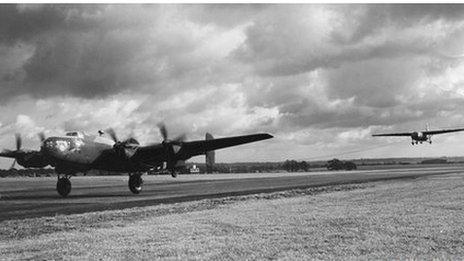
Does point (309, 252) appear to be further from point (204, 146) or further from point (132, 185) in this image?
point (132, 185)

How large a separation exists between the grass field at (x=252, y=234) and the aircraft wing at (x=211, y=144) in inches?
423

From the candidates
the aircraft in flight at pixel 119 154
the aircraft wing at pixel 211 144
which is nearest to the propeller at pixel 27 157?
the aircraft in flight at pixel 119 154

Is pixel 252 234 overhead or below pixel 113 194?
below

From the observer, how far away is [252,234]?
38.3 ft

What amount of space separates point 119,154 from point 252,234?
1920cm

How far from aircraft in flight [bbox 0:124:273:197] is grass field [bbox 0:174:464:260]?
10043 millimetres

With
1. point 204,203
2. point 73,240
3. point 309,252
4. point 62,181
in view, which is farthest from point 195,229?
point 62,181

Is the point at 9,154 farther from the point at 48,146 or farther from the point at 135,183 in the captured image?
the point at 135,183

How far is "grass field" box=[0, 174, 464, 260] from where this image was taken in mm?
9398

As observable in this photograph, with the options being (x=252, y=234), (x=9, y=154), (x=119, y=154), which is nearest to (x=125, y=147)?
(x=119, y=154)

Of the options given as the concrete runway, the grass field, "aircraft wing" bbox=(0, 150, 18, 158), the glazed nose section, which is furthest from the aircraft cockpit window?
the grass field

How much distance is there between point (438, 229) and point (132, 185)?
22637 mm

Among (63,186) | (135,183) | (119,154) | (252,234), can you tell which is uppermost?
(119,154)

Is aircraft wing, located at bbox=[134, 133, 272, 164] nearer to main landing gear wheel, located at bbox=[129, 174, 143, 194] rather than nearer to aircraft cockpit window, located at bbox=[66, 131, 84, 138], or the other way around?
main landing gear wheel, located at bbox=[129, 174, 143, 194]
